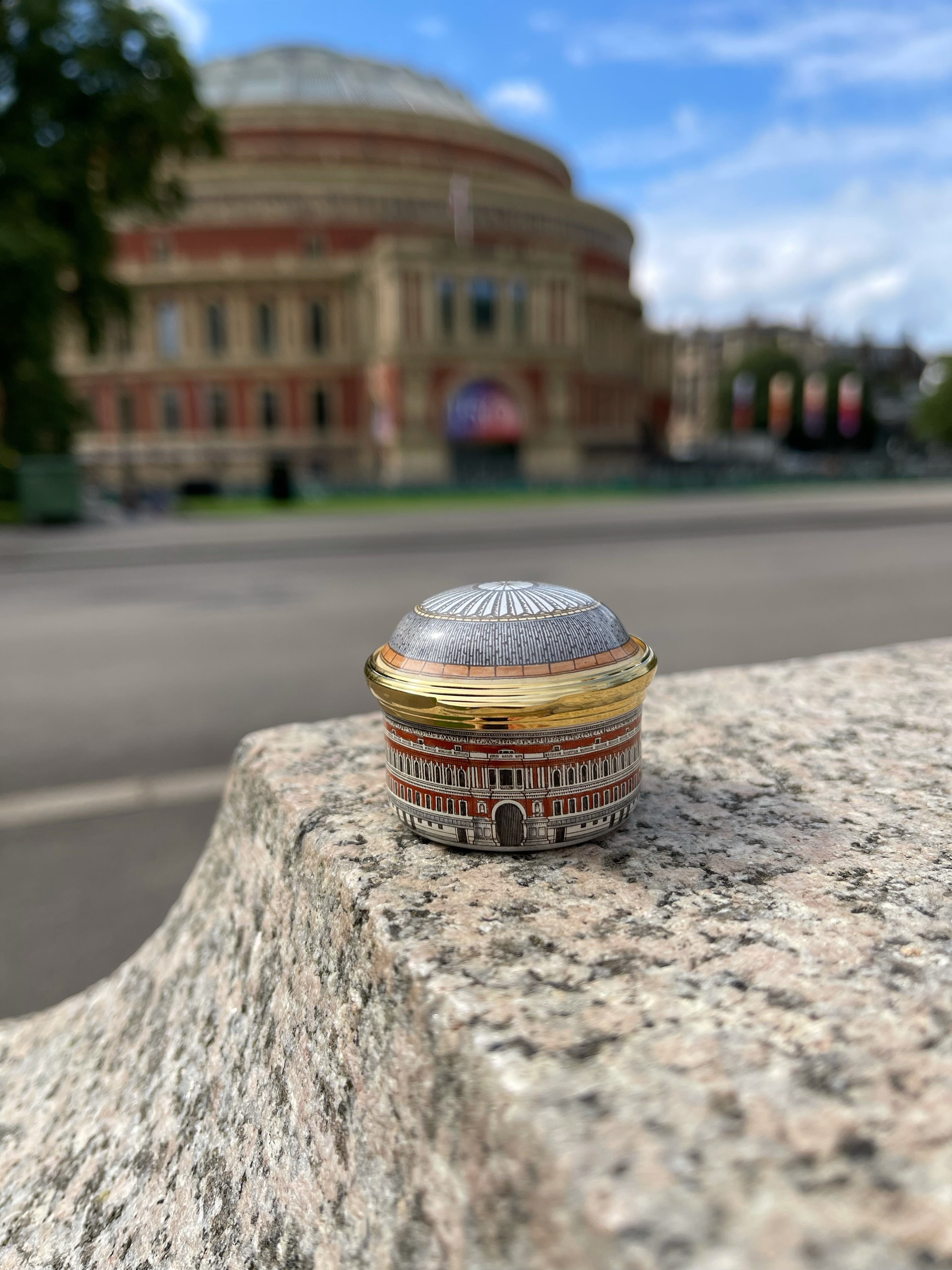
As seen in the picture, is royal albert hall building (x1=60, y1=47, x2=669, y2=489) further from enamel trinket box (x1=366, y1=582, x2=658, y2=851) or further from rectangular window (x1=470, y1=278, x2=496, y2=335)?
enamel trinket box (x1=366, y1=582, x2=658, y2=851)

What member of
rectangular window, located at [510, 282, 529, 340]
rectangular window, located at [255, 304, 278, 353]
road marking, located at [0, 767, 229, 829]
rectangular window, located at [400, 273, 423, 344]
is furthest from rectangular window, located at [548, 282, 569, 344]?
road marking, located at [0, 767, 229, 829]

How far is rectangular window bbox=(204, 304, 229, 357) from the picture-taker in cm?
4634

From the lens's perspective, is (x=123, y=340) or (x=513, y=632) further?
(x=123, y=340)

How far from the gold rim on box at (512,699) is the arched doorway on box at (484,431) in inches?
1658

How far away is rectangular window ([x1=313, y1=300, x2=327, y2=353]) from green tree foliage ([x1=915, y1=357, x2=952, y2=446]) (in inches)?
1798

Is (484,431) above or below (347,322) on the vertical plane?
below

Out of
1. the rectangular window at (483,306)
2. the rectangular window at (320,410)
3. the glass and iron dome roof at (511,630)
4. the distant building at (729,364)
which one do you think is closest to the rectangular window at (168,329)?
the rectangular window at (320,410)

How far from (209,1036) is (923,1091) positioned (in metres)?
1.25

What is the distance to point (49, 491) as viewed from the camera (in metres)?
20.6

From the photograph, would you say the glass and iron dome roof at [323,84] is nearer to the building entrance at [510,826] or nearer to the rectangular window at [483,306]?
the rectangular window at [483,306]

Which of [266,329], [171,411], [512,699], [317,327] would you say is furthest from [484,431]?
[512,699]

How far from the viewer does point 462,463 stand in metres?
44.0

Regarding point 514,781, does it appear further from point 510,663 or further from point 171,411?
point 171,411

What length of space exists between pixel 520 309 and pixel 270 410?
544 inches
